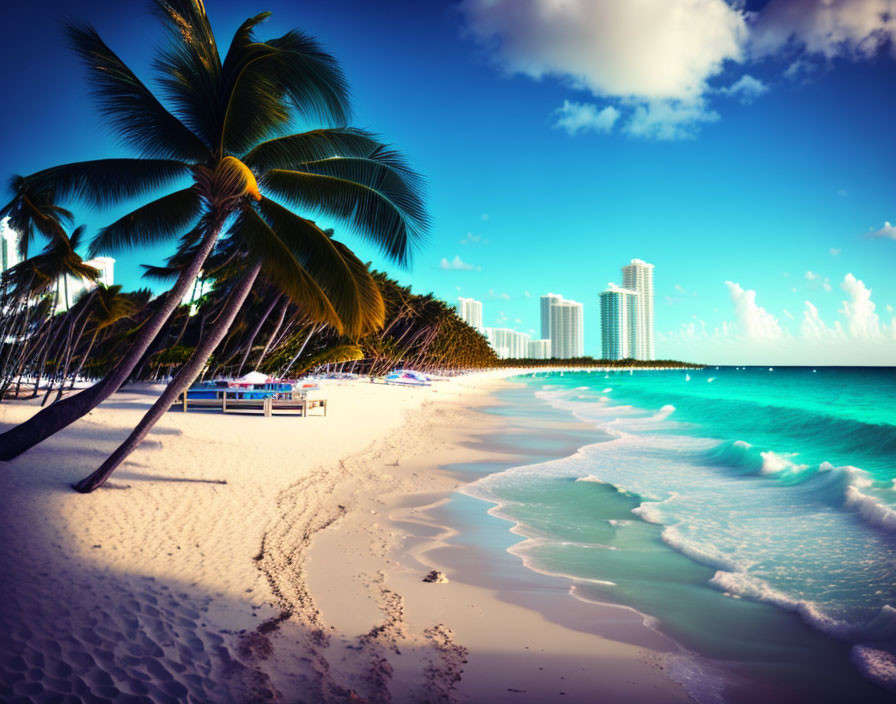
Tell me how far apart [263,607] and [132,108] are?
677cm

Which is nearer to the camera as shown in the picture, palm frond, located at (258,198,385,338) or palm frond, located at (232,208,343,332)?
palm frond, located at (232,208,343,332)

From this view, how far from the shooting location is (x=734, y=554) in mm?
6609

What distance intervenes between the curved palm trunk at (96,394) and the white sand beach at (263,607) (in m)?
0.43

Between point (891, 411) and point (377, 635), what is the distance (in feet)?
131

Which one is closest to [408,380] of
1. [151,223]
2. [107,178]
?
[151,223]

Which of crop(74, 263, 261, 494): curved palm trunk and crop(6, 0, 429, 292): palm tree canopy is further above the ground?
crop(6, 0, 429, 292): palm tree canopy

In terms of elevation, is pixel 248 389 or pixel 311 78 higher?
pixel 311 78

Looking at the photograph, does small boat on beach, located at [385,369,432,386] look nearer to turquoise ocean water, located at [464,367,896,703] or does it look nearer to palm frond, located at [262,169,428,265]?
turquoise ocean water, located at [464,367,896,703]

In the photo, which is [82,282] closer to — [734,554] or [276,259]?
[276,259]

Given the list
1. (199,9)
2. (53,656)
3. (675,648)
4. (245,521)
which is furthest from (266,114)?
(675,648)

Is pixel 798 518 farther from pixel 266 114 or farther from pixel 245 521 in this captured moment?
pixel 266 114

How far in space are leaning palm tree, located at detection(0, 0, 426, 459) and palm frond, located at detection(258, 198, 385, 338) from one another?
0.23ft

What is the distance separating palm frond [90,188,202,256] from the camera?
26.5ft

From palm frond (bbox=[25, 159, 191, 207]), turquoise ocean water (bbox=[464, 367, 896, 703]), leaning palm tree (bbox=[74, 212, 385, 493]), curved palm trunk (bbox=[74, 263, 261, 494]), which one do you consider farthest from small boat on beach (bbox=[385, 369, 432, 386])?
curved palm trunk (bbox=[74, 263, 261, 494])
